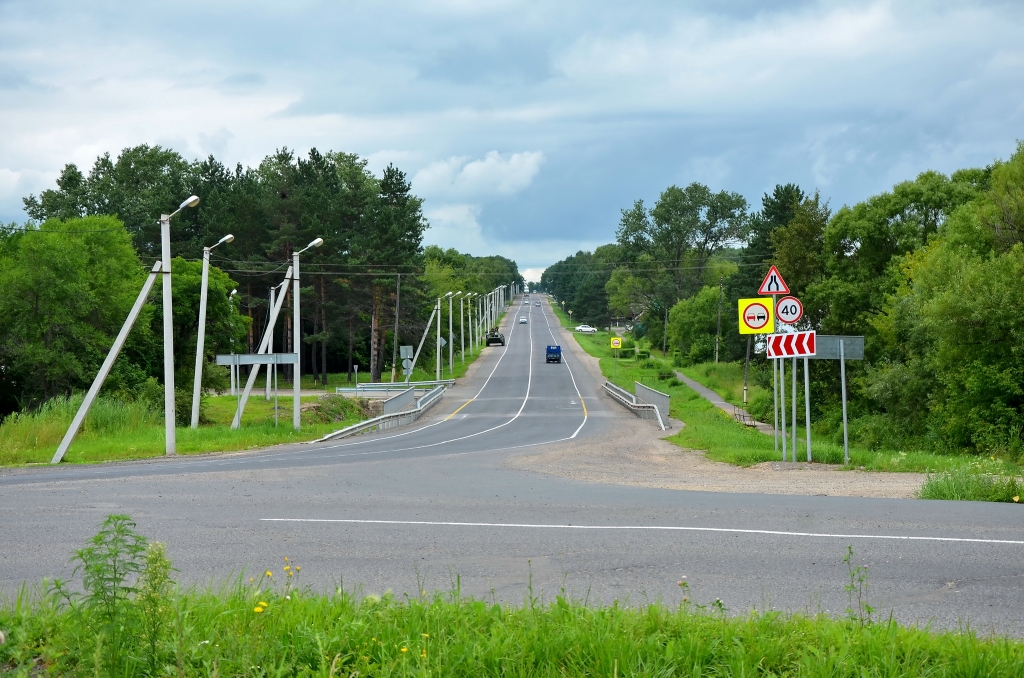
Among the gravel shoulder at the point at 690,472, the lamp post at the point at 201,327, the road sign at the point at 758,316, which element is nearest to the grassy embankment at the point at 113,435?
the lamp post at the point at 201,327

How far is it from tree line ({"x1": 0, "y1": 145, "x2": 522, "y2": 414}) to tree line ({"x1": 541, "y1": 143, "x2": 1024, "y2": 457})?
30.2 m

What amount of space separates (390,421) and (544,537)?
35.9 m

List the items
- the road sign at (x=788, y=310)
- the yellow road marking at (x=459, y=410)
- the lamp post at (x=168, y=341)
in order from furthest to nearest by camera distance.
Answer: the yellow road marking at (x=459, y=410) < the lamp post at (x=168, y=341) < the road sign at (x=788, y=310)

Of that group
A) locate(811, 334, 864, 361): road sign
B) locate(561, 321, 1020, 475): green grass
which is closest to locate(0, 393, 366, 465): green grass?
locate(561, 321, 1020, 475): green grass

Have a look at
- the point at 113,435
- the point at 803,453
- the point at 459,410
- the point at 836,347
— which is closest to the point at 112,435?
the point at 113,435

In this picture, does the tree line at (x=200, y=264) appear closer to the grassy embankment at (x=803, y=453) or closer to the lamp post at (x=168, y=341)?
the lamp post at (x=168, y=341)

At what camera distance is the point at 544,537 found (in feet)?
31.4

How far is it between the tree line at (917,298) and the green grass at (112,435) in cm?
2248

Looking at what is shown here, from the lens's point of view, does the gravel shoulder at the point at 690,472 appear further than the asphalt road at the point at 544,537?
Yes

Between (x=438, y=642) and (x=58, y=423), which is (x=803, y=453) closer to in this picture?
(x=438, y=642)

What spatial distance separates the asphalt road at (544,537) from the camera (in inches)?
283

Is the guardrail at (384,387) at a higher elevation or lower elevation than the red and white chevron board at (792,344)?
lower

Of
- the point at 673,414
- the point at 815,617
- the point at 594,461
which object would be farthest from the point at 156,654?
the point at 673,414

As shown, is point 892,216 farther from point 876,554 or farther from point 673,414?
point 876,554
